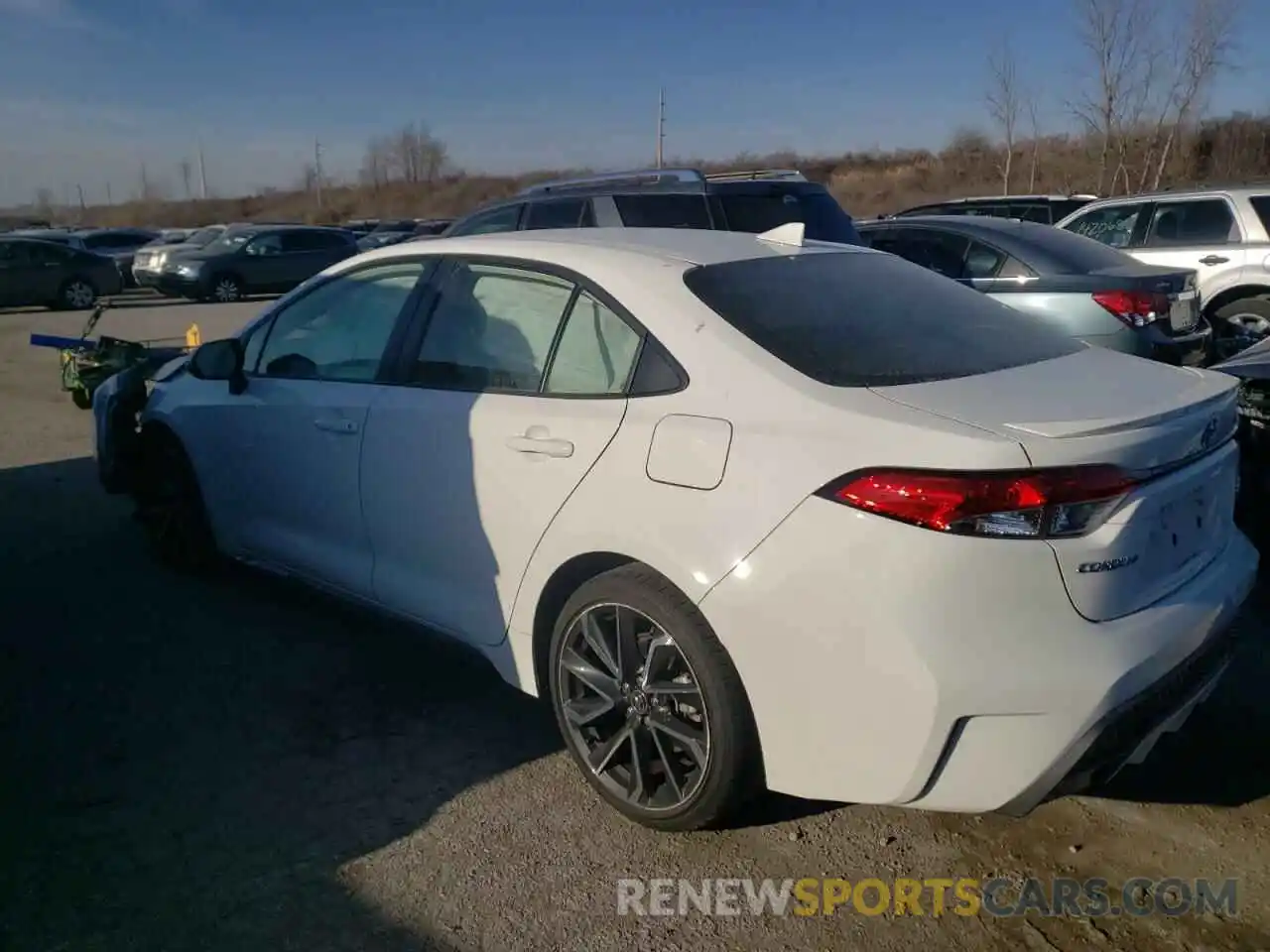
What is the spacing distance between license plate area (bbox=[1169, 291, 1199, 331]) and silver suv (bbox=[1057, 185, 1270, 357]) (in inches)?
75.1

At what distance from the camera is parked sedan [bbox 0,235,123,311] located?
797 inches

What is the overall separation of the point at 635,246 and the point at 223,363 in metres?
1.94

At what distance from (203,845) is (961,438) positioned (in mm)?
2255

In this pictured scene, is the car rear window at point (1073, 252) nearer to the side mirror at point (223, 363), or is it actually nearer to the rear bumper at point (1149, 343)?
the rear bumper at point (1149, 343)

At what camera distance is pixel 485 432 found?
3250mm

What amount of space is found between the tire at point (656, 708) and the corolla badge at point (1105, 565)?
2.75ft

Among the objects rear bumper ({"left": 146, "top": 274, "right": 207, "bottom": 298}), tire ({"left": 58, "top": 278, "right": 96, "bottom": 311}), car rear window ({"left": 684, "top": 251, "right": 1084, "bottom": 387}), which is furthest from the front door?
tire ({"left": 58, "top": 278, "right": 96, "bottom": 311})

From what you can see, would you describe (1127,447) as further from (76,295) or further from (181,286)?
(76,295)

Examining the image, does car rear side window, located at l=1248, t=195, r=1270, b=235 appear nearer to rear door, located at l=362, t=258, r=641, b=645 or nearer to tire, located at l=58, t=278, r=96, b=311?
rear door, located at l=362, t=258, r=641, b=645

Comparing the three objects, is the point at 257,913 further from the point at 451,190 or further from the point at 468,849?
the point at 451,190

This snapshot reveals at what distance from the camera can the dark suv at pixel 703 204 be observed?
8.35 metres

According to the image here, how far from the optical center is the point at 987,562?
230 cm

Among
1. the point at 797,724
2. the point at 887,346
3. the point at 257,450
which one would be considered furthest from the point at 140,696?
the point at 887,346

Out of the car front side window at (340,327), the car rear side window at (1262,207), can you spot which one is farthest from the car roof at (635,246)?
the car rear side window at (1262,207)
